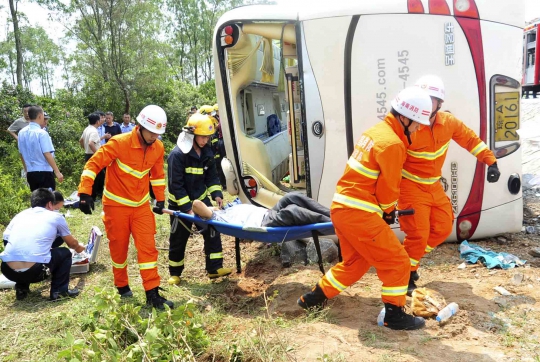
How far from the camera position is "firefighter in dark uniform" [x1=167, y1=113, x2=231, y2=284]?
404cm

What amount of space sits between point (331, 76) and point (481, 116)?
140 centimetres

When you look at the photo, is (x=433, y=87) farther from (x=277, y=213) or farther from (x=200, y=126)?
(x=200, y=126)

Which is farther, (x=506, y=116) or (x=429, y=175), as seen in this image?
(x=506, y=116)

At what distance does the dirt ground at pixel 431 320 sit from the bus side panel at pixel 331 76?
108 centimetres

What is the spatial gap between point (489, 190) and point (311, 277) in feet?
6.05

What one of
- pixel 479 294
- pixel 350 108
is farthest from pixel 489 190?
pixel 350 108

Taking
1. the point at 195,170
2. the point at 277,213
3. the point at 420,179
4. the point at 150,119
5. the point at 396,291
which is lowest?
the point at 396,291

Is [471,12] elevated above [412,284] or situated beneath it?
elevated above

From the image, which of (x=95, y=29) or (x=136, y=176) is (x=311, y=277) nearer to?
(x=136, y=176)

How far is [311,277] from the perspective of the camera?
13.1ft

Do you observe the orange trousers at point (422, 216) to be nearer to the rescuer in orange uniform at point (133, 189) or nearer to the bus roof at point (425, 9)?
the bus roof at point (425, 9)

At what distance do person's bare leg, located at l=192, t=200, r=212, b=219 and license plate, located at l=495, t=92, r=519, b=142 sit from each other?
8.88 ft

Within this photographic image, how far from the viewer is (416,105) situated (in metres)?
2.82

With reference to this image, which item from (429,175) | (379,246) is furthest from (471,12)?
(379,246)
